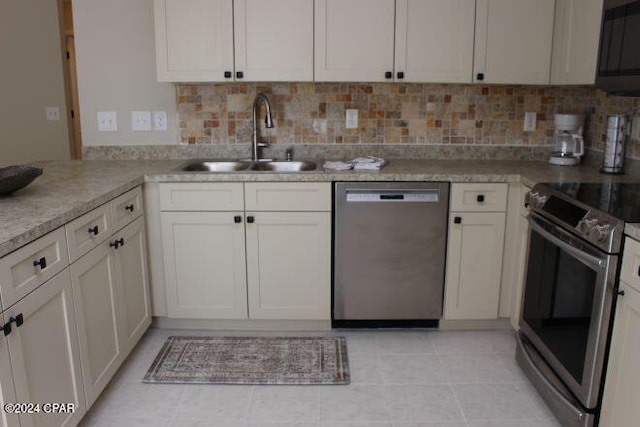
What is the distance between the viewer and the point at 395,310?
2.78 metres

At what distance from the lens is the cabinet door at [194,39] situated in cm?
271

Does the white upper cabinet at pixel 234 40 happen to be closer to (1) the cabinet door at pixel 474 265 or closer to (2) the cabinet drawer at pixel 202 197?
(2) the cabinet drawer at pixel 202 197

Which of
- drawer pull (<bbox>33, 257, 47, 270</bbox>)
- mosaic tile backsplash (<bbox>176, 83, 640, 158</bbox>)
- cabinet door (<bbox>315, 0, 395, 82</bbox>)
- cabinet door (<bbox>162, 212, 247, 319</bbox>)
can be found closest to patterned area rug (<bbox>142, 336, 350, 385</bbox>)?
cabinet door (<bbox>162, 212, 247, 319</bbox>)

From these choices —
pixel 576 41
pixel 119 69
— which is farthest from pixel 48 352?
pixel 576 41

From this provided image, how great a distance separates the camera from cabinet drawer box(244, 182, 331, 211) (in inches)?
104

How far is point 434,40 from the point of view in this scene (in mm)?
2758

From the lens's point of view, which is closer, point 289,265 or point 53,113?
point 289,265

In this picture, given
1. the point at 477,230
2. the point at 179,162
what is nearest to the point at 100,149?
the point at 179,162

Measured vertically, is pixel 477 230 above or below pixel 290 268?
above

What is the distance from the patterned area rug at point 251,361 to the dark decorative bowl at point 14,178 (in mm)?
1015

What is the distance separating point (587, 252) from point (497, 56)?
4.56 feet

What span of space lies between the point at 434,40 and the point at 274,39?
0.85m

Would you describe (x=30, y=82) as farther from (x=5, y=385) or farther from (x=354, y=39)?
(x=5, y=385)

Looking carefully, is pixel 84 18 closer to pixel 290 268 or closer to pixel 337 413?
pixel 290 268
